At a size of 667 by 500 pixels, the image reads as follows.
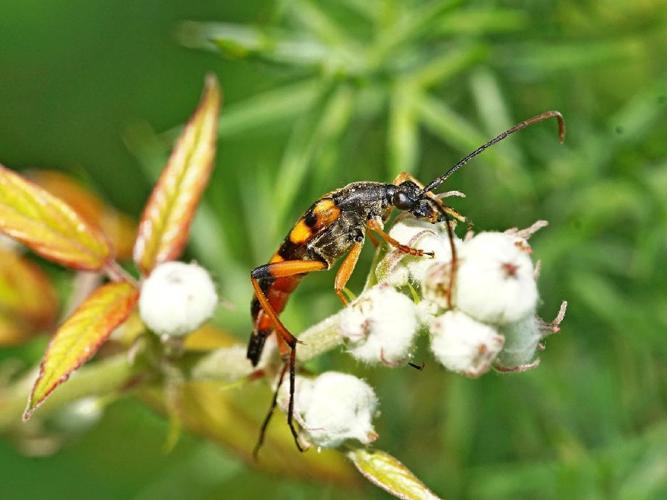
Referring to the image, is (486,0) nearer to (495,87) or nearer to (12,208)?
(495,87)

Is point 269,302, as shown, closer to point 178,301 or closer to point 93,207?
point 178,301

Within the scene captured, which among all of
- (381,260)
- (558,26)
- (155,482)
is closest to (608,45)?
(558,26)

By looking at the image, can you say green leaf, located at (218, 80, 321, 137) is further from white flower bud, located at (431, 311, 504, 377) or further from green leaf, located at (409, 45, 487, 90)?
white flower bud, located at (431, 311, 504, 377)

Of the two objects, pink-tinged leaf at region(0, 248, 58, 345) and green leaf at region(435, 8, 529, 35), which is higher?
green leaf at region(435, 8, 529, 35)

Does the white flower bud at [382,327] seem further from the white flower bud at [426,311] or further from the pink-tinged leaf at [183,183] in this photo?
the pink-tinged leaf at [183,183]

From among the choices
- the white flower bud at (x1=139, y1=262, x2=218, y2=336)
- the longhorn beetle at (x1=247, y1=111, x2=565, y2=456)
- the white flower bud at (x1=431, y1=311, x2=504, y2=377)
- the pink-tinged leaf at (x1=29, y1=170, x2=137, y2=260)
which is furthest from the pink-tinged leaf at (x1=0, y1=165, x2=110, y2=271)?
the pink-tinged leaf at (x1=29, y1=170, x2=137, y2=260)

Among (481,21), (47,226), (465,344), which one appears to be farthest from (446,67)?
(465,344)

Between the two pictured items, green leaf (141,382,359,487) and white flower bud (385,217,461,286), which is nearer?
white flower bud (385,217,461,286)
